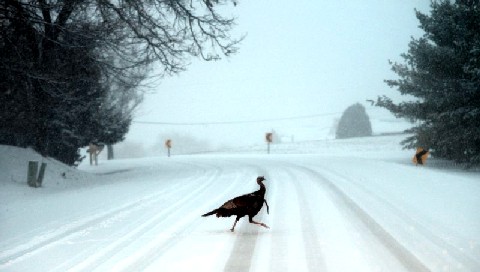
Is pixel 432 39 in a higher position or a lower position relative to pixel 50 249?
higher

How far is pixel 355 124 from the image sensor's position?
50219mm

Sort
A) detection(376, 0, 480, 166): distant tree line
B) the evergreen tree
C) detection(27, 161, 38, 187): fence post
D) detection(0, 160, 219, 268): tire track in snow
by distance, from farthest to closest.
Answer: the evergreen tree → detection(376, 0, 480, 166): distant tree line → detection(27, 161, 38, 187): fence post → detection(0, 160, 219, 268): tire track in snow

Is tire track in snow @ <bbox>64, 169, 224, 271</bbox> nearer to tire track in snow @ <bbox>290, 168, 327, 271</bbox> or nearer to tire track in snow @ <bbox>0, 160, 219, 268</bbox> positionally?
tire track in snow @ <bbox>0, 160, 219, 268</bbox>

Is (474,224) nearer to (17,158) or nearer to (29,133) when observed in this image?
(17,158)

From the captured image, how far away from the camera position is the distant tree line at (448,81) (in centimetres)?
1627

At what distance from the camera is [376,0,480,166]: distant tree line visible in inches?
640

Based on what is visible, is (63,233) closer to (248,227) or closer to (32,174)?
(248,227)

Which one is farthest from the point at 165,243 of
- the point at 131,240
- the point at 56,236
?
the point at 56,236

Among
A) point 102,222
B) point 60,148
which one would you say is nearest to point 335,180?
point 102,222

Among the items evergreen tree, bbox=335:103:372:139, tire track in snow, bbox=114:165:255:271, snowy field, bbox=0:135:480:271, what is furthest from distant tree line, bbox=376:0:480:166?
evergreen tree, bbox=335:103:372:139

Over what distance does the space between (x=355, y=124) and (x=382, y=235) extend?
151 feet

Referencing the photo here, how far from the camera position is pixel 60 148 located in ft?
64.7

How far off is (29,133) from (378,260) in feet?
48.1

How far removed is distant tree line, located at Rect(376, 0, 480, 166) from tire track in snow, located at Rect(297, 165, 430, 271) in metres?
9.04
